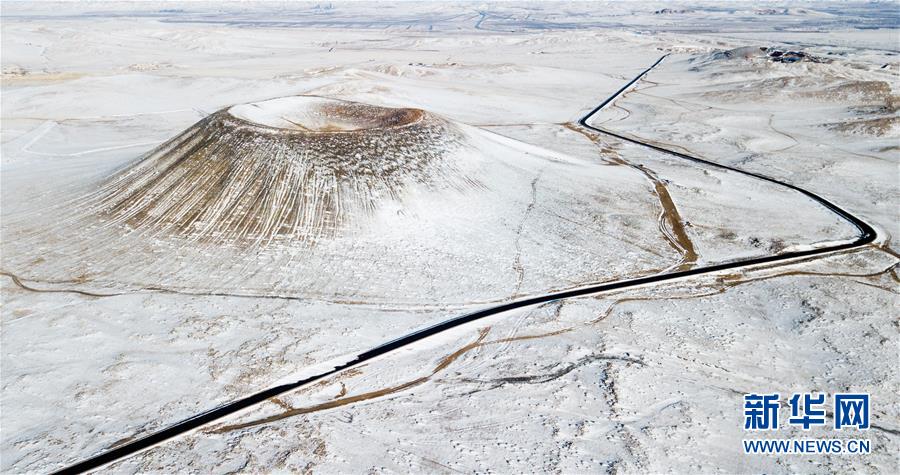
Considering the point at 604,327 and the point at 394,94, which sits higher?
the point at 394,94

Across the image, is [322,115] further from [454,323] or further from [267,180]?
[454,323]

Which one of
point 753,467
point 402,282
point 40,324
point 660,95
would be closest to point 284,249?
point 402,282

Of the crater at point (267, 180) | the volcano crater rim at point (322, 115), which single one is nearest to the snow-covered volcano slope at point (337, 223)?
the crater at point (267, 180)

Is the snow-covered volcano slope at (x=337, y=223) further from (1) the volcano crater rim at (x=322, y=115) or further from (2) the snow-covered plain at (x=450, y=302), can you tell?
(1) the volcano crater rim at (x=322, y=115)

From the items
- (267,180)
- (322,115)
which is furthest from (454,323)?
(322,115)

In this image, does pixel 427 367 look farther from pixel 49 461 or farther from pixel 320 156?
pixel 320 156

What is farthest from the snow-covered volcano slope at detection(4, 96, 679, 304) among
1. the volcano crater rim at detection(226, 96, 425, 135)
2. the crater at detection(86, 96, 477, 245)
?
the volcano crater rim at detection(226, 96, 425, 135)

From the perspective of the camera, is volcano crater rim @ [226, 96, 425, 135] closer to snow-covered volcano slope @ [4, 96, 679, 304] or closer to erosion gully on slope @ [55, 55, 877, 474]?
snow-covered volcano slope @ [4, 96, 679, 304]

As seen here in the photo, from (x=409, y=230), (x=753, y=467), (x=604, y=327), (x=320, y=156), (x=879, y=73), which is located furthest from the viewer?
(x=879, y=73)
